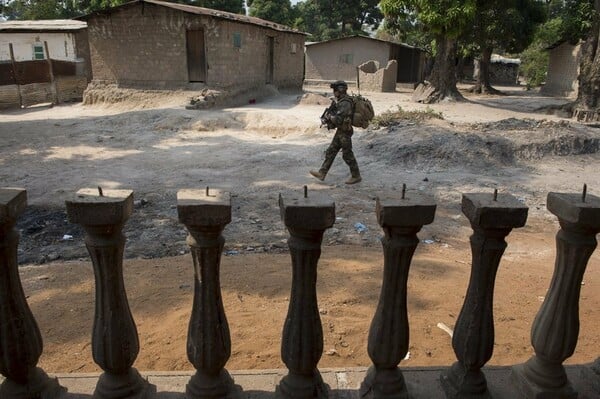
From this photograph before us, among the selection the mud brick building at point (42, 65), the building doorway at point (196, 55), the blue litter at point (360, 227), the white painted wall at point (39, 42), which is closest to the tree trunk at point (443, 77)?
the building doorway at point (196, 55)

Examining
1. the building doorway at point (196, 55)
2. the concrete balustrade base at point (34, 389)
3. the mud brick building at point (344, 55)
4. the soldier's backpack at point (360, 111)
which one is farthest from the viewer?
the mud brick building at point (344, 55)

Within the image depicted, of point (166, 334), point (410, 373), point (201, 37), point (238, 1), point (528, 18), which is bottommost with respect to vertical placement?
point (166, 334)

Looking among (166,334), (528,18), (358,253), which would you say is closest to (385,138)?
(358,253)

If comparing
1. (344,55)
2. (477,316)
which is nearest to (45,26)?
(344,55)

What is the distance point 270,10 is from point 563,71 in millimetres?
20310

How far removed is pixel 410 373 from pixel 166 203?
584 centimetres

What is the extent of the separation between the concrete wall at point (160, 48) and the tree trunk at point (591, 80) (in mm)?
12073

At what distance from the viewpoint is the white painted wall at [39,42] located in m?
24.6

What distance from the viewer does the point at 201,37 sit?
55.4 ft

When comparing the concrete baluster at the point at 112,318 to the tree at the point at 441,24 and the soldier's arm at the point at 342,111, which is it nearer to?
the soldier's arm at the point at 342,111

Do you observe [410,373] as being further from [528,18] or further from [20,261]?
[528,18]

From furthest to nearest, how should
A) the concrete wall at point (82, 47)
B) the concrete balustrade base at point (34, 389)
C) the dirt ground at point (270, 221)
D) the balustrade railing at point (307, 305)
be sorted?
the concrete wall at point (82, 47), the dirt ground at point (270, 221), the concrete balustrade base at point (34, 389), the balustrade railing at point (307, 305)

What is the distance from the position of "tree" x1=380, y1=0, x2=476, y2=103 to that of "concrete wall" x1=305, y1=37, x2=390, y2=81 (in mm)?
8751

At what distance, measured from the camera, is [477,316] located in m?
1.46
